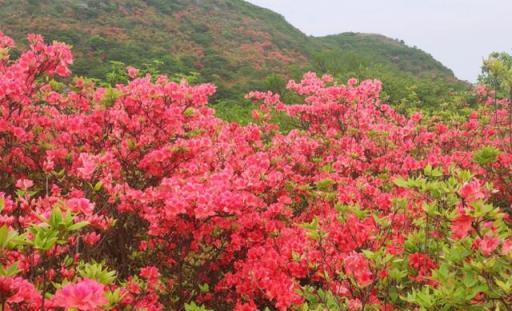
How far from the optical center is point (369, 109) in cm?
746

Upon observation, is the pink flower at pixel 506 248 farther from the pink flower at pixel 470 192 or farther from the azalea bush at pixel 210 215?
the pink flower at pixel 470 192

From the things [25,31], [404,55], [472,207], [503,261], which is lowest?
[25,31]

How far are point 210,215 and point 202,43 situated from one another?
27.6 metres

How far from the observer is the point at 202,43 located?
29.8 m

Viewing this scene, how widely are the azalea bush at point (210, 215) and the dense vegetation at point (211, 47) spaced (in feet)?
26.1

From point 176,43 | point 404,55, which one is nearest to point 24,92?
point 176,43

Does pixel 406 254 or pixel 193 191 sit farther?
pixel 193 191

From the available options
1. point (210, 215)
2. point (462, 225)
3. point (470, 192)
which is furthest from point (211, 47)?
point (462, 225)

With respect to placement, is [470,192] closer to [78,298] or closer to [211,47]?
[78,298]

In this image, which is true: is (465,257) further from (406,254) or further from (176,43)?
(176,43)

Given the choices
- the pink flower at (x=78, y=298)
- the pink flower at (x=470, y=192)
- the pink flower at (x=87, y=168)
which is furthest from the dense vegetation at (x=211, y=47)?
the pink flower at (x=78, y=298)

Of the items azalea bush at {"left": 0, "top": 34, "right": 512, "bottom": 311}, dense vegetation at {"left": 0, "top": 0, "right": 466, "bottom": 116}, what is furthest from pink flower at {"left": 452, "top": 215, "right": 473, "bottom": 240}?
dense vegetation at {"left": 0, "top": 0, "right": 466, "bottom": 116}

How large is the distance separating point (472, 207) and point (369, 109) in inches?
208

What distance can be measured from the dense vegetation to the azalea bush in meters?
7.95
